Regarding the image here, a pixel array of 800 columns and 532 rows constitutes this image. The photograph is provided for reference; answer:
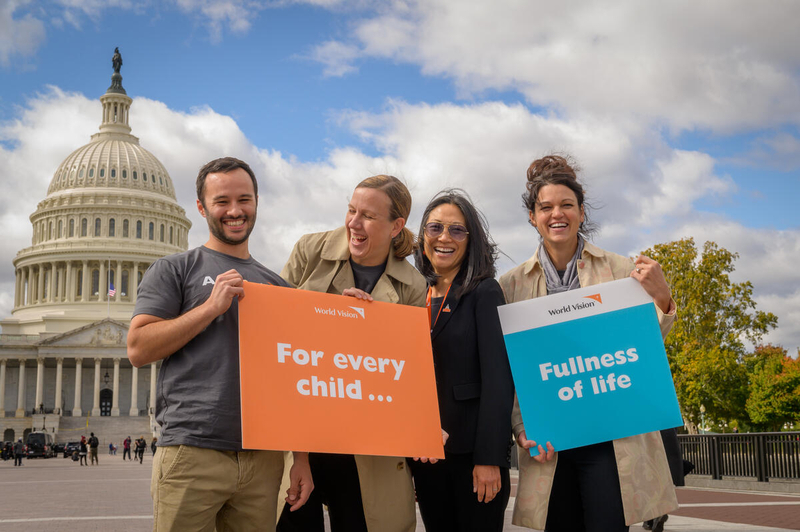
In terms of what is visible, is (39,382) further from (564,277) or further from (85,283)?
(564,277)

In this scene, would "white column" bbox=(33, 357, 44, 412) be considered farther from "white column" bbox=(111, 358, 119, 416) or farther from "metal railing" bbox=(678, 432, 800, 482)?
"metal railing" bbox=(678, 432, 800, 482)

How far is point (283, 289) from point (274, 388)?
0.55 m

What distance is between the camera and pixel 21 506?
15.4 metres

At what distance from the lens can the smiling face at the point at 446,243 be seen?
4.77 m

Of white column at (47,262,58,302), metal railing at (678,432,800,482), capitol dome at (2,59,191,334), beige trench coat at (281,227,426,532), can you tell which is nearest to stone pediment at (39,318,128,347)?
capitol dome at (2,59,191,334)

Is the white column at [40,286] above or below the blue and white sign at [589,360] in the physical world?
above

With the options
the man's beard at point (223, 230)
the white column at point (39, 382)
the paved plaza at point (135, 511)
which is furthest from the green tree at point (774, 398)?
the white column at point (39, 382)

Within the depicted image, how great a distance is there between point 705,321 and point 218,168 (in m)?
38.1

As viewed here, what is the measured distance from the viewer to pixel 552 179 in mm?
4844

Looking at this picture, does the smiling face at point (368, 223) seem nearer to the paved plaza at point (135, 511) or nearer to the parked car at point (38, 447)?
the paved plaza at point (135, 511)

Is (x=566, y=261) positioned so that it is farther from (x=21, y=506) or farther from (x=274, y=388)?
(x=21, y=506)

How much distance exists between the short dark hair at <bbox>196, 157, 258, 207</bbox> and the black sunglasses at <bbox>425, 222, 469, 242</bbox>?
1.09 metres

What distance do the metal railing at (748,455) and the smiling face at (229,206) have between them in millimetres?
15688

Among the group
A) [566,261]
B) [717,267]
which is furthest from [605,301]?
[717,267]
